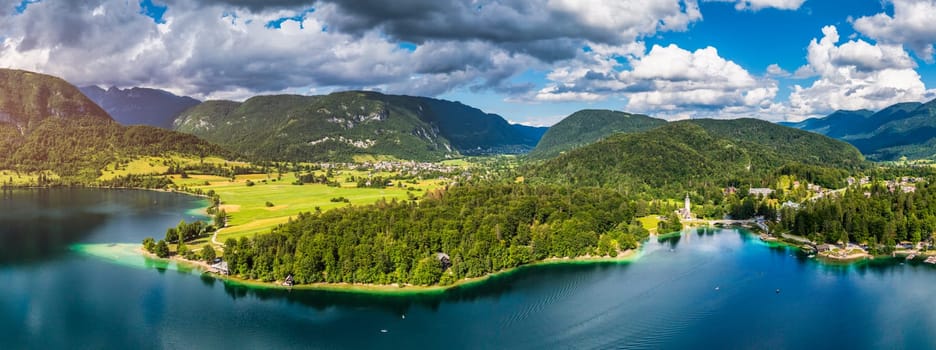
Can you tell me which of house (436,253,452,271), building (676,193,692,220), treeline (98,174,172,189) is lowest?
house (436,253,452,271)

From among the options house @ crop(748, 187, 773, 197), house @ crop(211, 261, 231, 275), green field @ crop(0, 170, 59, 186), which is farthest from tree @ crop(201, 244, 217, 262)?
green field @ crop(0, 170, 59, 186)

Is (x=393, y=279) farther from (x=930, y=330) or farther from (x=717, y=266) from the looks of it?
(x=930, y=330)

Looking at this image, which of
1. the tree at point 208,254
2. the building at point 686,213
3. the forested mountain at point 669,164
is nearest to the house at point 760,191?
the forested mountain at point 669,164

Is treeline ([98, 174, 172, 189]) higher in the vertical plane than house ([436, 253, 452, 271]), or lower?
higher

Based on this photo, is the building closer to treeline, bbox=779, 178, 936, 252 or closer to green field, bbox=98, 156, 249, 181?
treeline, bbox=779, 178, 936, 252

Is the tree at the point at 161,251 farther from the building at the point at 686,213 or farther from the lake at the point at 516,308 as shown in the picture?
the building at the point at 686,213

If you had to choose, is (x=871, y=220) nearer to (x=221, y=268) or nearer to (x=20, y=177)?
(x=221, y=268)
